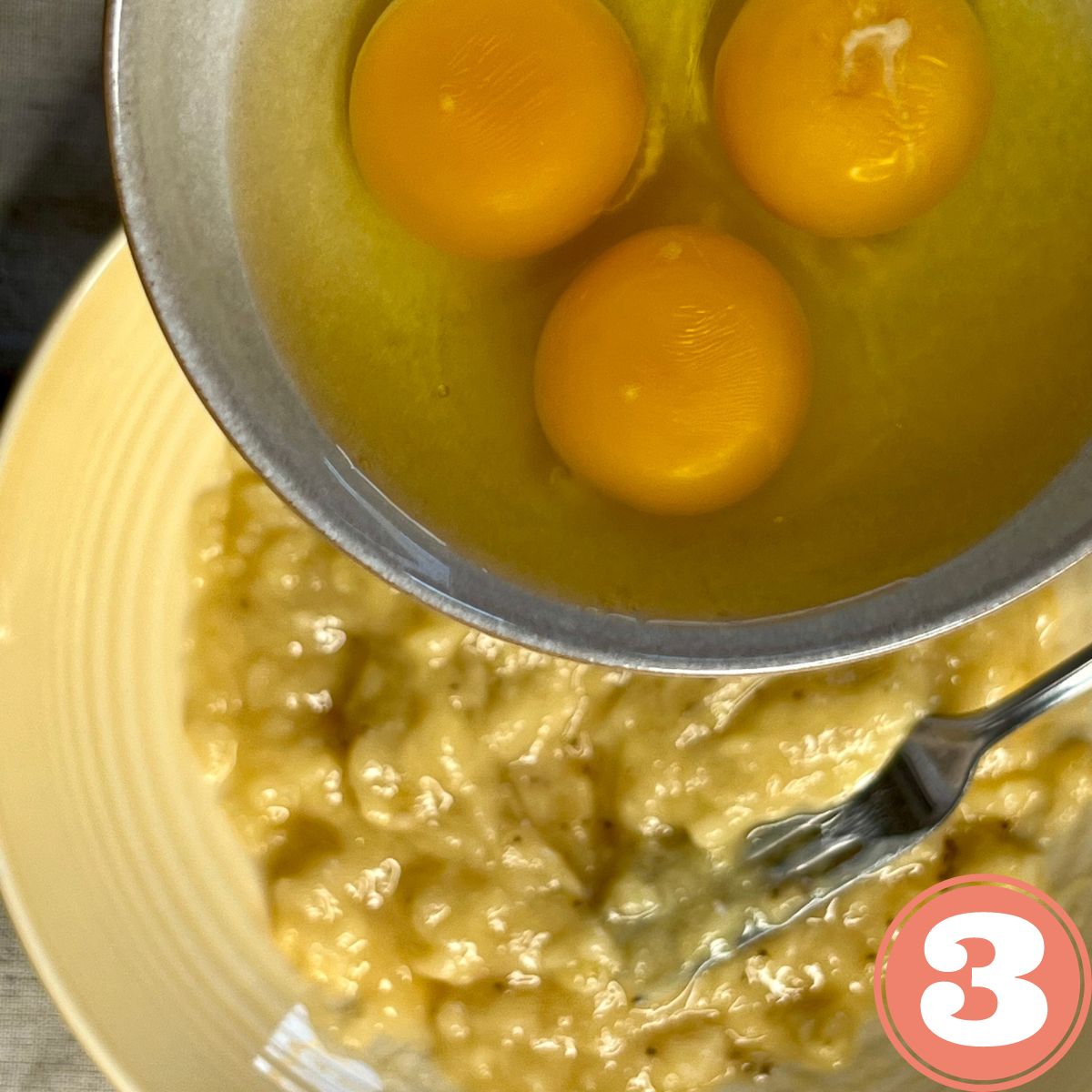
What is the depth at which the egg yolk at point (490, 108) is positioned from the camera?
3.78 ft

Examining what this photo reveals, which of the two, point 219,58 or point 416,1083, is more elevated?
point 219,58

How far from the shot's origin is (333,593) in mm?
1494

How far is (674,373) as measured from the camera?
45.7 inches

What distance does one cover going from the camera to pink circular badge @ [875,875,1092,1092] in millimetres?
1516

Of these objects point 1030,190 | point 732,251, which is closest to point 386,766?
point 732,251

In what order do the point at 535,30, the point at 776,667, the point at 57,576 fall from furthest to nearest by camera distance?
the point at 57,576 < the point at 535,30 < the point at 776,667

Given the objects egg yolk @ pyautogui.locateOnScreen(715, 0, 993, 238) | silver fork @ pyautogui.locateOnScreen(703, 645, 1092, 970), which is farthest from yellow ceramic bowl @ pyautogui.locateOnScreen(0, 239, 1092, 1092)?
egg yolk @ pyautogui.locateOnScreen(715, 0, 993, 238)

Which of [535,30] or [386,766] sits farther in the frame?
[386,766]

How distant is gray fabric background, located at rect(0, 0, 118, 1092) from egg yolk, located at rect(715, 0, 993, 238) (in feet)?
2.79

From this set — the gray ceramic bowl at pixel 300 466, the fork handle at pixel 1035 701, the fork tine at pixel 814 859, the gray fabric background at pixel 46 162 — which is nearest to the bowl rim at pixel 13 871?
the gray fabric background at pixel 46 162

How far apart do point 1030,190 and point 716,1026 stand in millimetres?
1064

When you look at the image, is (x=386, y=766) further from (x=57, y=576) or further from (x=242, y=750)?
(x=57, y=576)

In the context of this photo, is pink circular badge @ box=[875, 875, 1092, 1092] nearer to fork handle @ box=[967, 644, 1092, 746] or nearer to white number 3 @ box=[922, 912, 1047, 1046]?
white number 3 @ box=[922, 912, 1047, 1046]

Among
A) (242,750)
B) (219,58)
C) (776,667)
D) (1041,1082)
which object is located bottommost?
(1041,1082)
